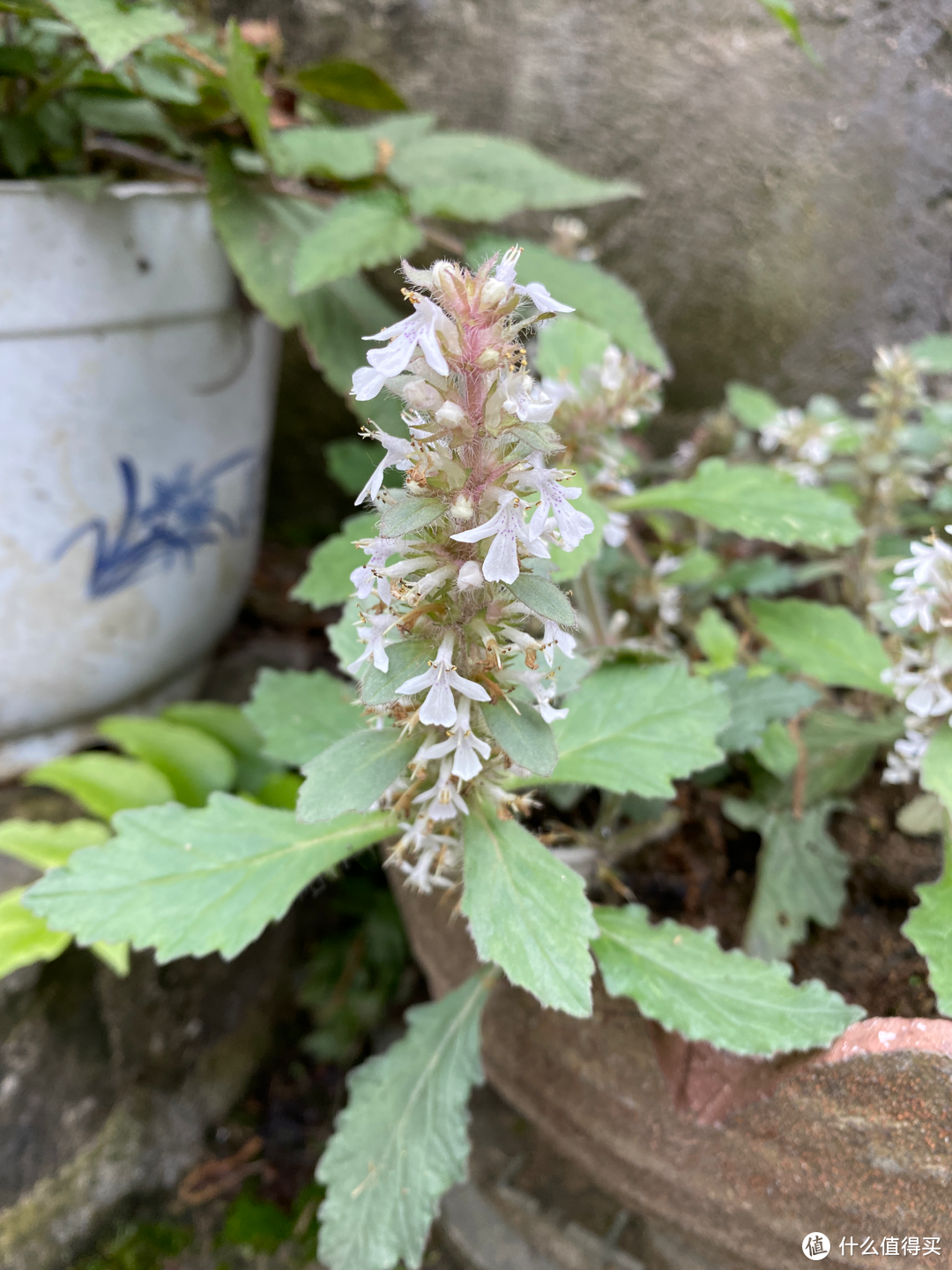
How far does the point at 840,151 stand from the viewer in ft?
3.69

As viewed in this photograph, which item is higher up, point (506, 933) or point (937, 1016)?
point (506, 933)

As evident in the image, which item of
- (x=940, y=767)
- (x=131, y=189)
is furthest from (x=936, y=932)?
(x=131, y=189)

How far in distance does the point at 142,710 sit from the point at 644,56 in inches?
45.0

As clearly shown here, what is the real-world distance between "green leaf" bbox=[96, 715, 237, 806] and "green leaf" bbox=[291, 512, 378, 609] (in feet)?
1.13

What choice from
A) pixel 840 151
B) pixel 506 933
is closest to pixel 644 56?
pixel 840 151

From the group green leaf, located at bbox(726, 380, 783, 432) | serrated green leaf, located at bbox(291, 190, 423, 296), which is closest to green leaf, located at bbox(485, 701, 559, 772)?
serrated green leaf, located at bbox(291, 190, 423, 296)

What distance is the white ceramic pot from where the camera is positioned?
31.1 inches

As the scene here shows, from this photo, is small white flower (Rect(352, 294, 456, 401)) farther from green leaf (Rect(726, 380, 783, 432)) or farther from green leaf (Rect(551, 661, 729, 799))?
green leaf (Rect(726, 380, 783, 432))

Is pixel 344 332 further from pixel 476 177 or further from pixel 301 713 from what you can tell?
pixel 301 713

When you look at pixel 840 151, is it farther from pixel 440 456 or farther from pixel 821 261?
pixel 440 456

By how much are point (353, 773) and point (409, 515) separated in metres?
0.15

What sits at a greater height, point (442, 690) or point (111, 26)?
point (111, 26)

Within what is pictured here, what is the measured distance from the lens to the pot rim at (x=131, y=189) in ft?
2.43

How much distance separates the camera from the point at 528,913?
0.46m
